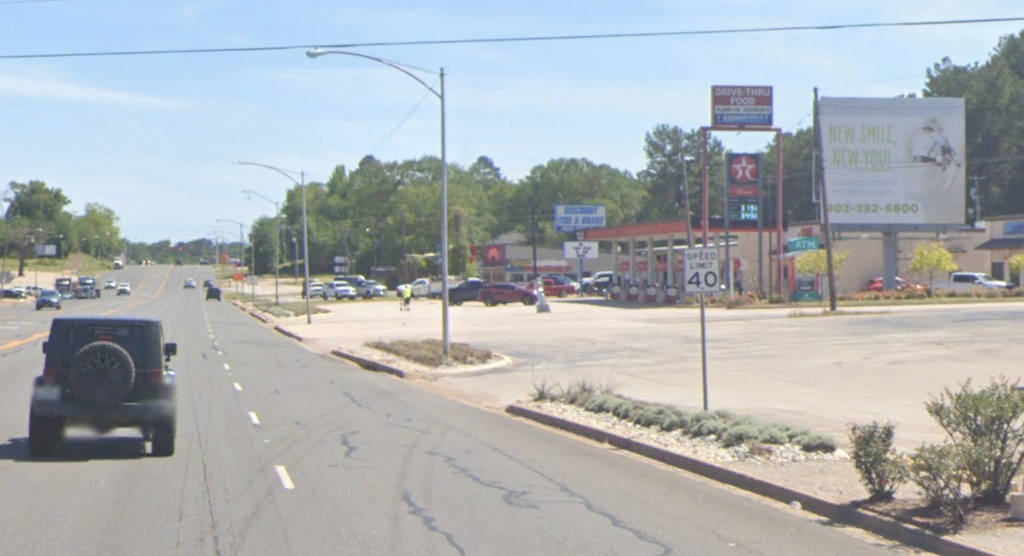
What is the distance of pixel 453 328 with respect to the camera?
53.3 metres

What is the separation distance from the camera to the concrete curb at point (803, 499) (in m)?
9.41

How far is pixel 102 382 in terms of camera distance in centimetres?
1384

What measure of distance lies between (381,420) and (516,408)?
10.1ft

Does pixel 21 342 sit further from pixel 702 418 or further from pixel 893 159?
pixel 893 159

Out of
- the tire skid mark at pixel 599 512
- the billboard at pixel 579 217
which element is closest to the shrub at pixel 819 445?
the tire skid mark at pixel 599 512

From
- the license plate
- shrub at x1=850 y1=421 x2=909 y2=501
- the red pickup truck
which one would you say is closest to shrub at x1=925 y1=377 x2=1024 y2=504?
shrub at x1=850 y1=421 x2=909 y2=501

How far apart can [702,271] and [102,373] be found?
864cm

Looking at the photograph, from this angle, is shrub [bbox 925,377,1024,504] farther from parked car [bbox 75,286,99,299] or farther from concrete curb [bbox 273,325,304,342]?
parked car [bbox 75,286,99,299]

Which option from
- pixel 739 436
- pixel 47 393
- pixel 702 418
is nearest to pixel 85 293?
pixel 47 393

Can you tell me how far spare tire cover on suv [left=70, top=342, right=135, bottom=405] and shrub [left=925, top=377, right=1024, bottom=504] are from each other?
8971 mm

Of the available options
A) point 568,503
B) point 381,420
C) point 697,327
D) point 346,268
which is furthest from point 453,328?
point 346,268

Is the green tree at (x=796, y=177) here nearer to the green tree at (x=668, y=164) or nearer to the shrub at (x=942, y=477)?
the green tree at (x=668, y=164)

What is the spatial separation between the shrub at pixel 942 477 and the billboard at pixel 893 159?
58045mm

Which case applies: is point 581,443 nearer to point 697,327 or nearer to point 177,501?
point 177,501
